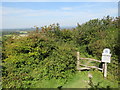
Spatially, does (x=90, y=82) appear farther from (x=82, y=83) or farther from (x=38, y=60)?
(x=38, y=60)

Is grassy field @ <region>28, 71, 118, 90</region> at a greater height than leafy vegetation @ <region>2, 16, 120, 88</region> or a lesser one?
lesser

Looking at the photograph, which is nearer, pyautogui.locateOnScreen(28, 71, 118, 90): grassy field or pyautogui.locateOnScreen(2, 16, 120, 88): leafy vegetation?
pyautogui.locateOnScreen(28, 71, 118, 90): grassy field

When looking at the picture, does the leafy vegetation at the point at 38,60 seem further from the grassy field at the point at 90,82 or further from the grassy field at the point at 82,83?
the grassy field at the point at 90,82

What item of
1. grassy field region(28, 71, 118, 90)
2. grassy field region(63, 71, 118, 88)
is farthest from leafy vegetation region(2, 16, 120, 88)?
grassy field region(63, 71, 118, 88)

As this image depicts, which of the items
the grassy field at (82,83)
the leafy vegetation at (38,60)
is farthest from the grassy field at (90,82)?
the leafy vegetation at (38,60)

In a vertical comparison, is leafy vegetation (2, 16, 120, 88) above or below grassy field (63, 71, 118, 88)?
above

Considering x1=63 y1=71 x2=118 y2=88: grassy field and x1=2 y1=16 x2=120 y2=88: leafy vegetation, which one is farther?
x1=2 y1=16 x2=120 y2=88: leafy vegetation

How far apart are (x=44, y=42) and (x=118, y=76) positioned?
3.46 meters

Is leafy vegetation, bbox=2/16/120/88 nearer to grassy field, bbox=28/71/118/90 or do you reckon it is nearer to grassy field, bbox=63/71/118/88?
grassy field, bbox=28/71/118/90

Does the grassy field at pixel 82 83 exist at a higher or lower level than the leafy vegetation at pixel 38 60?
lower

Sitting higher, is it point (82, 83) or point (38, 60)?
point (38, 60)

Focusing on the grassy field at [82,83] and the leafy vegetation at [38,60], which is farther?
the leafy vegetation at [38,60]

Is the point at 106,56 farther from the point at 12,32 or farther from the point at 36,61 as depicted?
the point at 12,32

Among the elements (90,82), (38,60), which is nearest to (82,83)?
(90,82)
